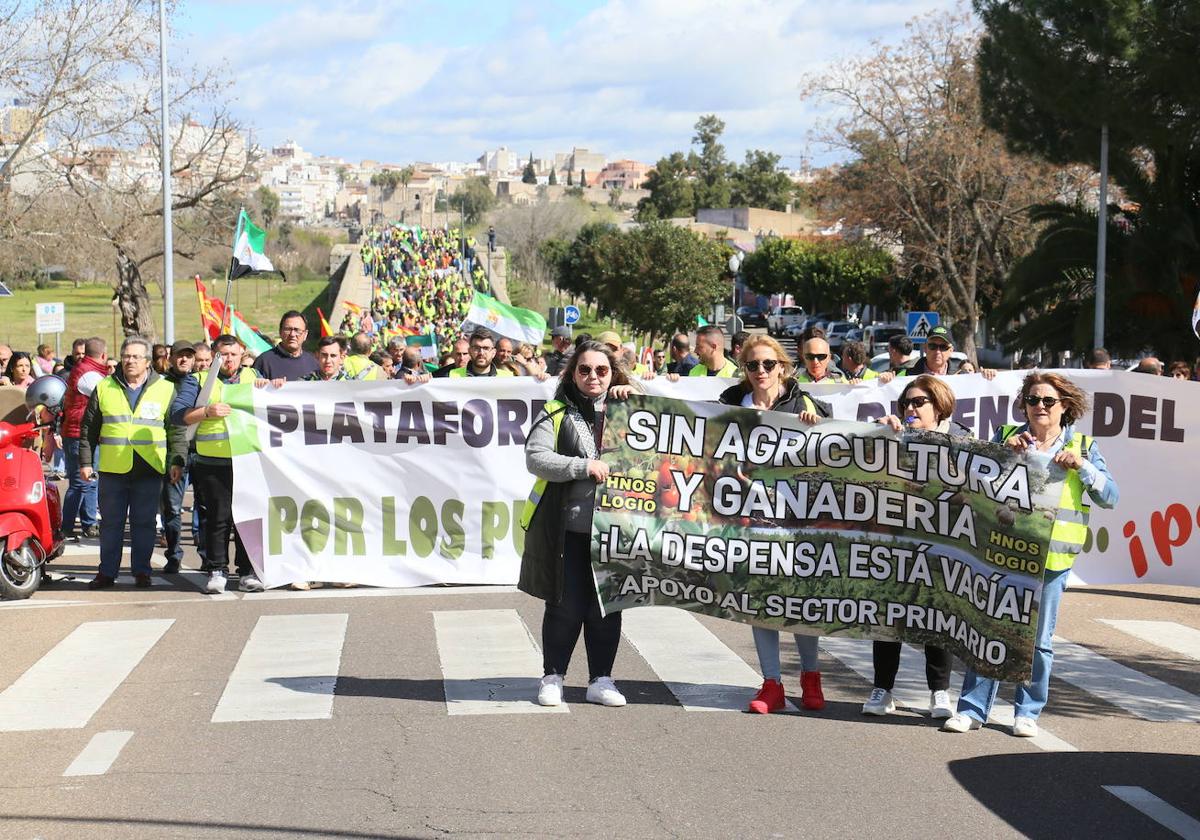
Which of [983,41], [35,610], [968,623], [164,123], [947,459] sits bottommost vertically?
[35,610]

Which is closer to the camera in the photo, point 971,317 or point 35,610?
point 35,610

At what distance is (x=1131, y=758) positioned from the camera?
6.93 m

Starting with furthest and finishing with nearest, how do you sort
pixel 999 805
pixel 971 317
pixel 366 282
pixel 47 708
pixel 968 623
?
pixel 366 282
pixel 971 317
pixel 47 708
pixel 968 623
pixel 999 805

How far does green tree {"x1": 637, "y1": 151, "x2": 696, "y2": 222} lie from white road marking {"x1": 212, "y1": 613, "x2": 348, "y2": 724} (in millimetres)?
145088

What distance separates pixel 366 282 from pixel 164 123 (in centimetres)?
5450

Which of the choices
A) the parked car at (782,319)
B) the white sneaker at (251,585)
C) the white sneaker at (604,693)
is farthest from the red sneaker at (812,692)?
the parked car at (782,319)

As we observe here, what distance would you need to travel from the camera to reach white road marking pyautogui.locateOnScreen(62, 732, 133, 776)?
6.59m

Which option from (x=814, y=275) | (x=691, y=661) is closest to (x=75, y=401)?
(x=691, y=661)

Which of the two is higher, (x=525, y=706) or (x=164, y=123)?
(x=164, y=123)

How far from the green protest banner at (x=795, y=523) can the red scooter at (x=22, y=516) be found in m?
5.45

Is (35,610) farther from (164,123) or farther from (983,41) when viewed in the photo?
(983,41)

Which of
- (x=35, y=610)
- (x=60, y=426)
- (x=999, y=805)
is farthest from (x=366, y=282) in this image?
(x=999, y=805)

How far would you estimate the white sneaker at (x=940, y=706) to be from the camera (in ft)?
24.6

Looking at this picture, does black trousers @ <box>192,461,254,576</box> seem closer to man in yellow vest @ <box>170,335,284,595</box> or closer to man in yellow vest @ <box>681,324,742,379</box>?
man in yellow vest @ <box>170,335,284,595</box>
